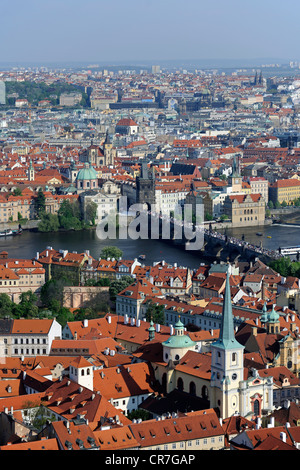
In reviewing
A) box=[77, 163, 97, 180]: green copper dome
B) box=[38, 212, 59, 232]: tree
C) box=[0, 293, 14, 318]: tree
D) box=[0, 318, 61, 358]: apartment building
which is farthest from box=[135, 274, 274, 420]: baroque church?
box=[77, 163, 97, 180]: green copper dome

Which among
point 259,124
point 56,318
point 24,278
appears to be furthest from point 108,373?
point 259,124

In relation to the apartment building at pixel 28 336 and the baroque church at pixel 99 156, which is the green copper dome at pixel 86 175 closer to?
the baroque church at pixel 99 156

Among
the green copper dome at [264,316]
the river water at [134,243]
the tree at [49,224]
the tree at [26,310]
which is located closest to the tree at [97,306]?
the tree at [26,310]

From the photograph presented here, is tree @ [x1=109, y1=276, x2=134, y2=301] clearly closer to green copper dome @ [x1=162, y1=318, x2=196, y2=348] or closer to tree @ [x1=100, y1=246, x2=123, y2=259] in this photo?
tree @ [x1=100, y1=246, x2=123, y2=259]

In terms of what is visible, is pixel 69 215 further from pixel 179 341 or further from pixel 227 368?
pixel 227 368

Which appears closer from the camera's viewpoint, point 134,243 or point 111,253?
point 111,253

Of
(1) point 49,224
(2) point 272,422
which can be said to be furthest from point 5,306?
(1) point 49,224
